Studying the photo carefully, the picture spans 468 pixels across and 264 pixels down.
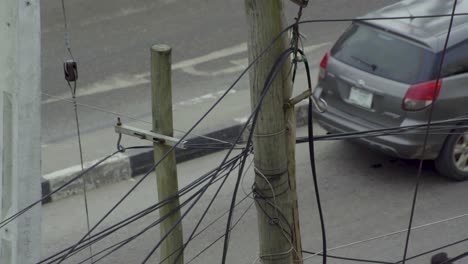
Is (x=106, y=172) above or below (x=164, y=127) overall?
below

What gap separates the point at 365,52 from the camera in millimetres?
9453

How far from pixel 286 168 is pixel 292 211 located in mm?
284

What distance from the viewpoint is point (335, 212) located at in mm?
8961

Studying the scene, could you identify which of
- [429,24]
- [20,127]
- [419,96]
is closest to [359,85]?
[419,96]

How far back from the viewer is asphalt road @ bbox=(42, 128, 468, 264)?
832 cm

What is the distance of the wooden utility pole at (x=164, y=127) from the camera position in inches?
213

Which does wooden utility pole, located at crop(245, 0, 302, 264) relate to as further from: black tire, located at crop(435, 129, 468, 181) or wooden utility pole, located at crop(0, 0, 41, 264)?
black tire, located at crop(435, 129, 468, 181)

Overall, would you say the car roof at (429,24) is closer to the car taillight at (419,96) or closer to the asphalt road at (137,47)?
the car taillight at (419,96)

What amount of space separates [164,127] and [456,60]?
14.6 ft

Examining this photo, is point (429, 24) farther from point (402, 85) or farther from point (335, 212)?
point (335, 212)

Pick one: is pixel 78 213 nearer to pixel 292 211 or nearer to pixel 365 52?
pixel 365 52

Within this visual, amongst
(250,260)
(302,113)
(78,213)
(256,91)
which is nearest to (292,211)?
(256,91)

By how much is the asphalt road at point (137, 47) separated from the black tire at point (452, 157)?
9.67ft

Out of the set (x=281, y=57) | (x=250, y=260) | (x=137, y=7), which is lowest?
(x=250, y=260)
